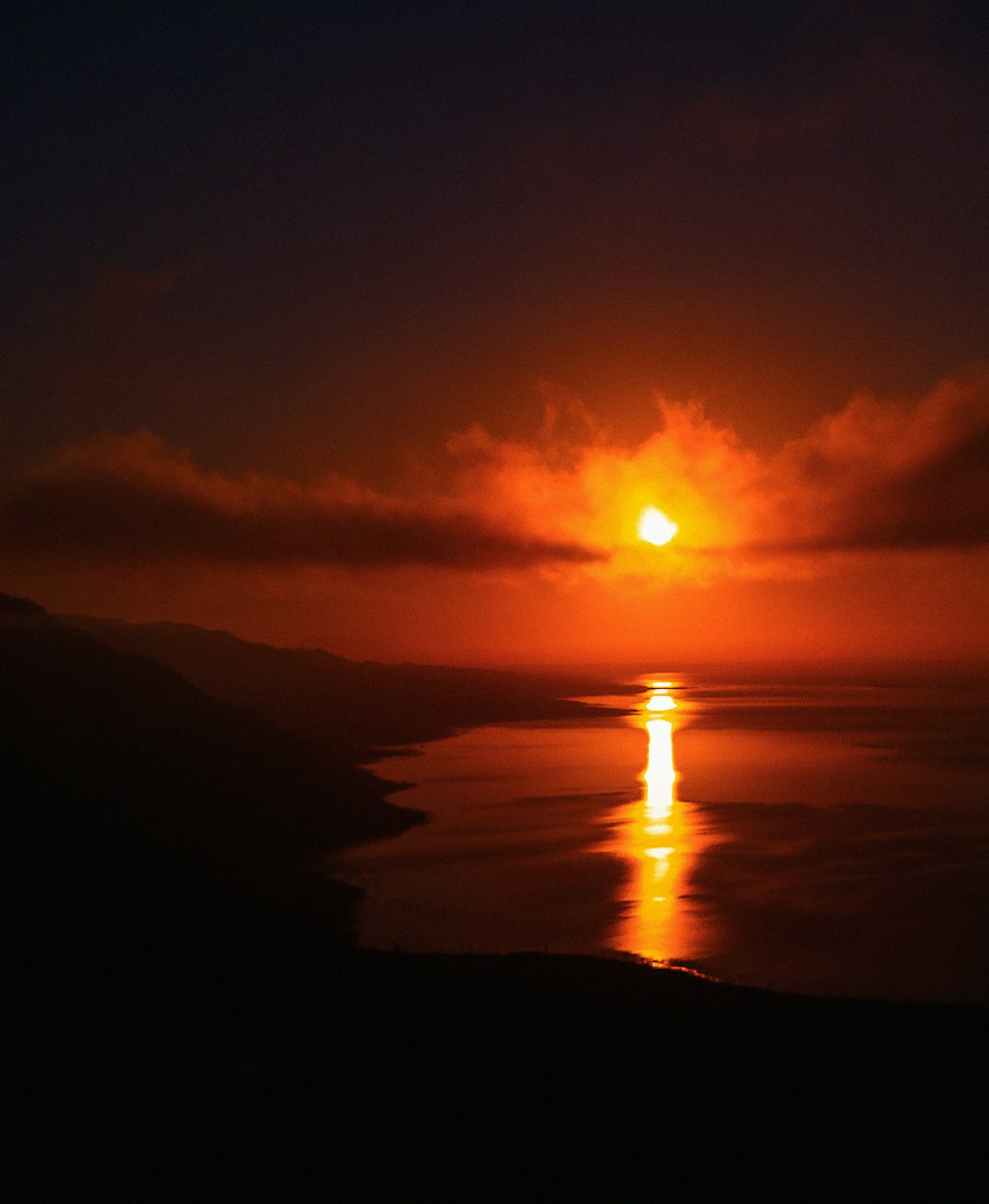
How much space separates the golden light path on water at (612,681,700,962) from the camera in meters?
42.8

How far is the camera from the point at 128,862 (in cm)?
4606

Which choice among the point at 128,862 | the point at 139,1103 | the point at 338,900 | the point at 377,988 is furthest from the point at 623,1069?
the point at 128,862

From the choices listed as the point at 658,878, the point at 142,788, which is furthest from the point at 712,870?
the point at 142,788

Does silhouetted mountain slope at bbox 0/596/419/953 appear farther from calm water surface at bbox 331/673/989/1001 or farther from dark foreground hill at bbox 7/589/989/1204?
calm water surface at bbox 331/673/989/1001

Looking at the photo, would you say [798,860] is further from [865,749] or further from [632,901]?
[865,749]

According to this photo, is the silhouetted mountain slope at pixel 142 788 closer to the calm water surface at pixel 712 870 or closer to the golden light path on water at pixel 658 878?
the calm water surface at pixel 712 870

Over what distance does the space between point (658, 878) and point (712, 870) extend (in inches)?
187

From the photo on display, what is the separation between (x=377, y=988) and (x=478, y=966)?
4.69 metres

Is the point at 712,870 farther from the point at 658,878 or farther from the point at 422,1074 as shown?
the point at 422,1074

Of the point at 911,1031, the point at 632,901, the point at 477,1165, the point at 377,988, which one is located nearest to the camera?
the point at 477,1165

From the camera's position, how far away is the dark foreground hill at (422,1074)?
18.6 meters

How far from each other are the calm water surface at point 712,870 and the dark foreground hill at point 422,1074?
363 inches

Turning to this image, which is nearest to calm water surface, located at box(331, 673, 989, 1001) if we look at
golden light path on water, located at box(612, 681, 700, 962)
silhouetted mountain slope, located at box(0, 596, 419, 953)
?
golden light path on water, located at box(612, 681, 700, 962)

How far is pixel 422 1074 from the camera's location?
76.5 feet
